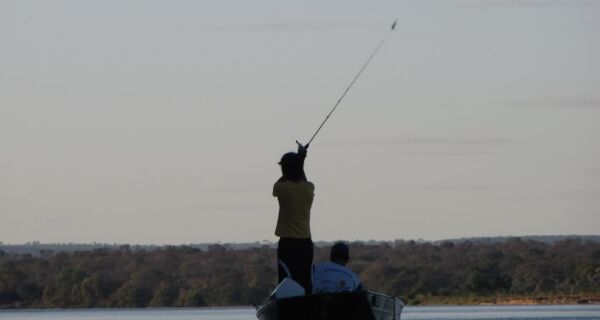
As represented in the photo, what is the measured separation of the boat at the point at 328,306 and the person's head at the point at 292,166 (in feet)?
4.97

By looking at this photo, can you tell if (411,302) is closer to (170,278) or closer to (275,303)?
(170,278)

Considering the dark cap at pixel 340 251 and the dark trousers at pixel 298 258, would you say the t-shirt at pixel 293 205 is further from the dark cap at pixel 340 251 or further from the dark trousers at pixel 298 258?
the dark cap at pixel 340 251

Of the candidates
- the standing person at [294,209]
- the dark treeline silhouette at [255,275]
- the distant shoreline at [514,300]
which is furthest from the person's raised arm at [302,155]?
the dark treeline silhouette at [255,275]

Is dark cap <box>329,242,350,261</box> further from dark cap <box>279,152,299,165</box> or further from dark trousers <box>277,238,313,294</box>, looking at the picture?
dark cap <box>279,152,299,165</box>

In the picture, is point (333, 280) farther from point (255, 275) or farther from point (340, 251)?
point (255, 275)

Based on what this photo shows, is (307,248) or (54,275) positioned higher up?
(54,275)

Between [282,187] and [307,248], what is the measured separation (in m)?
0.87

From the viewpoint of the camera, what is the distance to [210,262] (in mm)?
102875

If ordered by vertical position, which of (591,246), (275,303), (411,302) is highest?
(591,246)

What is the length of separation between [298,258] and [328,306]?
71cm

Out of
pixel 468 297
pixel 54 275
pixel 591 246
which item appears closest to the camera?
pixel 468 297

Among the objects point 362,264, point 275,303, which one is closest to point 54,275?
point 362,264

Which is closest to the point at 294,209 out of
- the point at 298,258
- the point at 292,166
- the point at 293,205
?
the point at 293,205

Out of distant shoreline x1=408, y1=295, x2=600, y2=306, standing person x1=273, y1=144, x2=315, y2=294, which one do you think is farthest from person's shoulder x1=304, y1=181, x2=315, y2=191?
distant shoreline x1=408, y1=295, x2=600, y2=306
